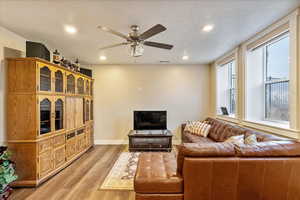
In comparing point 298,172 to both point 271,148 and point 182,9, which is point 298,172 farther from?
point 182,9

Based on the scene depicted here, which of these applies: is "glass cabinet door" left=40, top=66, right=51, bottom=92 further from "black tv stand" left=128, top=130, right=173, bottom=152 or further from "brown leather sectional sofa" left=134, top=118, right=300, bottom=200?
"black tv stand" left=128, top=130, right=173, bottom=152

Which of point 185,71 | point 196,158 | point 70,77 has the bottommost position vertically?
point 196,158

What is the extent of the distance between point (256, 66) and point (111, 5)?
10.3 feet

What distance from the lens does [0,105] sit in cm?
307

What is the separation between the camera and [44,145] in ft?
11.0

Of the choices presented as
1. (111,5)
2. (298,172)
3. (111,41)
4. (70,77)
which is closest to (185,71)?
(111,41)

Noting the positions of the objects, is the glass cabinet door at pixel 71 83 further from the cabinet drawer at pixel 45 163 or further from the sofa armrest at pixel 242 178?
the sofa armrest at pixel 242 178

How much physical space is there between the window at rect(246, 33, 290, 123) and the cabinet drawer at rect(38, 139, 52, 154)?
158 inches

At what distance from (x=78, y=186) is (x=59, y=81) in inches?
82.4

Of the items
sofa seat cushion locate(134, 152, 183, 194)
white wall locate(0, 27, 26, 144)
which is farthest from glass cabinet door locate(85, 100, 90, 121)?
sofa seat cushion locate(134, 152, 183, 194)

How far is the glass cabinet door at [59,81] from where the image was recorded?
3.81 metres

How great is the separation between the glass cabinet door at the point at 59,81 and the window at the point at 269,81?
154 inches

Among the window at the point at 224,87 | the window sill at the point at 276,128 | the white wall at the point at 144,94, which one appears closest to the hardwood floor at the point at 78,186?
the white wall at the point at 144,94

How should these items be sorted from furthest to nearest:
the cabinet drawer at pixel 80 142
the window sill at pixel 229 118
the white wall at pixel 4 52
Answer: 1. the cabinet drawer at pixel 80 142
2. the window sill at pixel 229 118
3. the white wall at pixel 4 52
